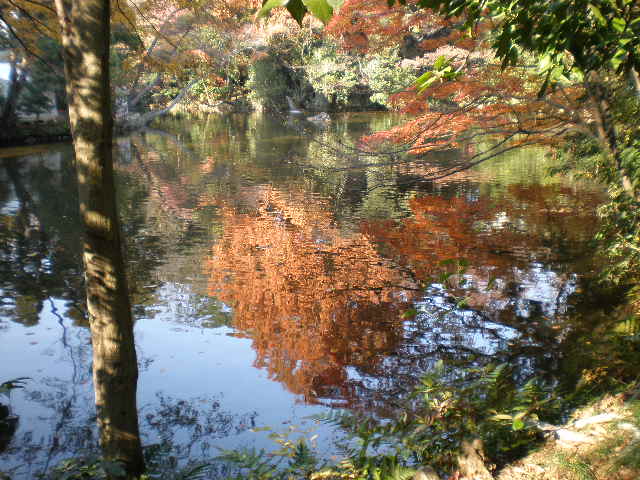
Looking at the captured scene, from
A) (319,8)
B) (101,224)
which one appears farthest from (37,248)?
(319,8)

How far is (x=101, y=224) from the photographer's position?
2.33m

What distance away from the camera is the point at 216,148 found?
18.2 m

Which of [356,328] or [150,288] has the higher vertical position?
[150,288]

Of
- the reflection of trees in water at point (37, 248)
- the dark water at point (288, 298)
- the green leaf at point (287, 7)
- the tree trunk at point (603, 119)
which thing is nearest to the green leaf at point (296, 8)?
the green leaf at point (287, 7)

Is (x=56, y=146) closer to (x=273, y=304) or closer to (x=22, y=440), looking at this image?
(x=273, y=304)

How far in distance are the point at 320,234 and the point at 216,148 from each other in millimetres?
10604

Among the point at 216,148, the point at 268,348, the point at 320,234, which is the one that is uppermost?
the point at 216,148

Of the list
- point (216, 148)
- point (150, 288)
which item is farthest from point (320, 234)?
point (216, 148)

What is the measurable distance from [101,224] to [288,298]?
3949mm

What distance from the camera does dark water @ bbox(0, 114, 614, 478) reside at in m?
4.13

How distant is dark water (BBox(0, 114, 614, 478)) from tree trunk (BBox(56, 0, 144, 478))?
106 centimetres

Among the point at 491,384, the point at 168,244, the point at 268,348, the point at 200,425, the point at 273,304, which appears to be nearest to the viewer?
the point at 491,384

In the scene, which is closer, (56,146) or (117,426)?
(117,426)

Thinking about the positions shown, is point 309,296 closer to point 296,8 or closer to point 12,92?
point 296,8
